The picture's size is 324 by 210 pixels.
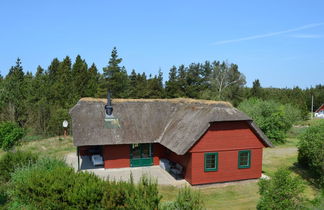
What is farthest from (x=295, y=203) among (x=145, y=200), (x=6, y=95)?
(x=6, y=95)

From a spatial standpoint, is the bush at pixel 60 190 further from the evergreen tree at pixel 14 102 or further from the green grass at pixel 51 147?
the evergreen tree at pixel 14 102

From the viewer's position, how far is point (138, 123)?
22141mm

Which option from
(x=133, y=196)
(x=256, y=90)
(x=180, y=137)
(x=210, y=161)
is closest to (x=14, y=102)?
(x=180, y=137)

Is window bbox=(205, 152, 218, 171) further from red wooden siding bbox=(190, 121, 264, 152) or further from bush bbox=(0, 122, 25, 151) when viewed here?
bush bbox=(0, 122, 25, 151)

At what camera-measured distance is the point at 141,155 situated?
70.6 feet

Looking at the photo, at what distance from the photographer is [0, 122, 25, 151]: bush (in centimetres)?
2345

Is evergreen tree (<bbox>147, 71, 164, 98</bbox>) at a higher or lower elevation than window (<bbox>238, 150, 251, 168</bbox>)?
higher

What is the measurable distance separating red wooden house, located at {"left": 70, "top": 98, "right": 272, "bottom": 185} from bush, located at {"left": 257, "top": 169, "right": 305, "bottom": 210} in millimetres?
6406

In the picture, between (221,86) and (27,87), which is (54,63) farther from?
(221,86)

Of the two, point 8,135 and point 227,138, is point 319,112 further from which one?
point 8,135

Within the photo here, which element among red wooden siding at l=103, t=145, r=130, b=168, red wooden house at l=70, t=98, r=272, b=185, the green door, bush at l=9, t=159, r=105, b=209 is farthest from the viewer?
the green door

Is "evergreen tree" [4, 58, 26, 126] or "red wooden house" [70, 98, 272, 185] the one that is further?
"evergreen tree" [4, 58, 26, 126]

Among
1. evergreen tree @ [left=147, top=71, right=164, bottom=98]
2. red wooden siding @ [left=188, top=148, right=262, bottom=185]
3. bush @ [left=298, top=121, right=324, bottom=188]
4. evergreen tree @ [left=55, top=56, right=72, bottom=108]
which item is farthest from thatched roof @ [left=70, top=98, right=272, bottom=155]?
evergreen tree @ [left=147, top=71, right=164, bottom=98]

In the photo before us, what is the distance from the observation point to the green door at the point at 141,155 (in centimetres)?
2128
